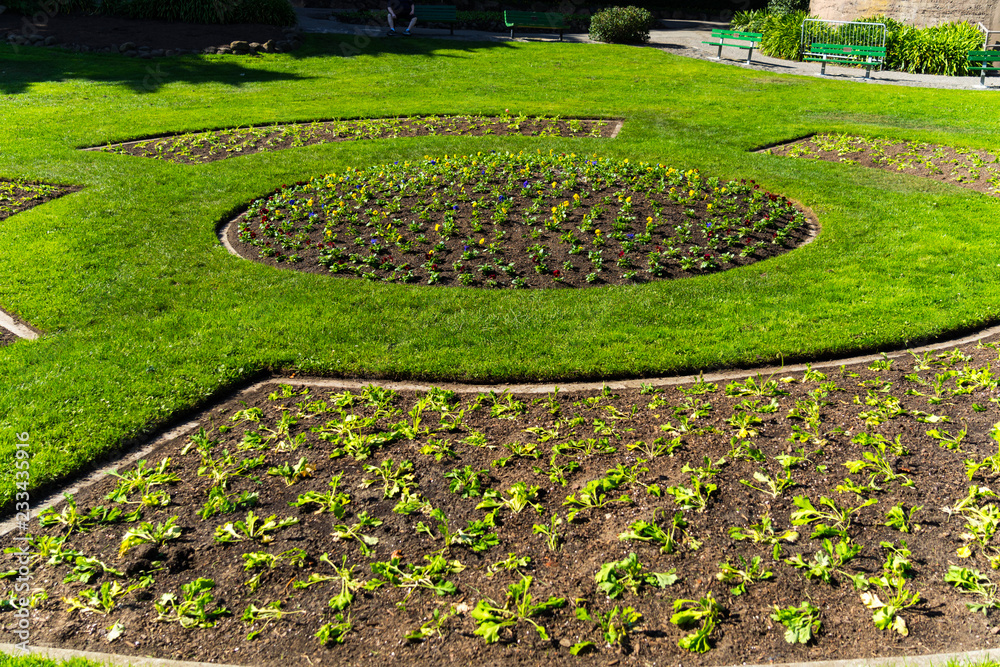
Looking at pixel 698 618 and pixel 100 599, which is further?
pixel 100 599

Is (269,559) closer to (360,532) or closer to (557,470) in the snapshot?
(360,532)

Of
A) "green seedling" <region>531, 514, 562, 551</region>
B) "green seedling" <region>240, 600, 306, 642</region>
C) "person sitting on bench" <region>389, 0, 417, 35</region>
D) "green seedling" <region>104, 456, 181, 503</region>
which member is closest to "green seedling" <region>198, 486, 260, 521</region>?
"green seedling" <region>104, 456, 181, 503</region>

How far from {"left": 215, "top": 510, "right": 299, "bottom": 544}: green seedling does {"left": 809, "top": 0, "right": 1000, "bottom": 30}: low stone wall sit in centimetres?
2456

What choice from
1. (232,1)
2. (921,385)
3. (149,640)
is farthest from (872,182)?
(232,1)

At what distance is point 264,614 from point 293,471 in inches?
41.4

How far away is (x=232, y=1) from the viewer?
21109 mm

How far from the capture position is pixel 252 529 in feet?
12.4

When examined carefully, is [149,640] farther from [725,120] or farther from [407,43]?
[407,43]

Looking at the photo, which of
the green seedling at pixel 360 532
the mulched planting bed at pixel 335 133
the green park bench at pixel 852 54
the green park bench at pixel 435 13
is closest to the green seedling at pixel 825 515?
the green seedling at pixel 360 532

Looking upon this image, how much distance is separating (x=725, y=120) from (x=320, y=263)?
29.6 ft

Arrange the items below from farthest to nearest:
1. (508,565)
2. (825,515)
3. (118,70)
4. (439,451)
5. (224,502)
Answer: (118,70) → (439,451) → (224,502) → (825,515) → (508,565)

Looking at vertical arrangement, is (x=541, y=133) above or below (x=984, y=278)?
above

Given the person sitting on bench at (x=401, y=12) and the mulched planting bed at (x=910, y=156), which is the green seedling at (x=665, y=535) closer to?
the mulched planting bed at (x=910, y=156)

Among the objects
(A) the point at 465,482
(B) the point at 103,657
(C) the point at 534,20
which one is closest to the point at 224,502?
(B) the point at 103,657
